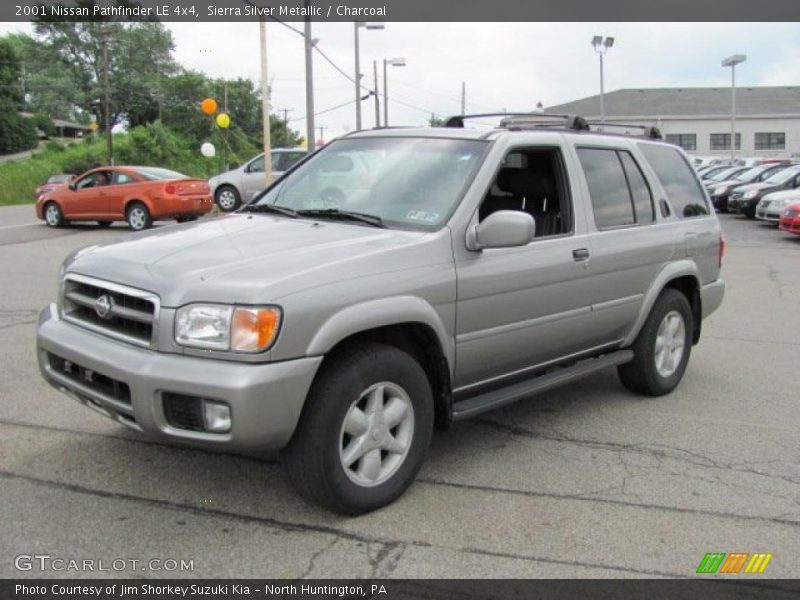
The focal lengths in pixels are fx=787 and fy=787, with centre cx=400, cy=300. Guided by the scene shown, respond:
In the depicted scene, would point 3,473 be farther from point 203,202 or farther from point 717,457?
point 203,202

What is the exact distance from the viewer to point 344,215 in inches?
167

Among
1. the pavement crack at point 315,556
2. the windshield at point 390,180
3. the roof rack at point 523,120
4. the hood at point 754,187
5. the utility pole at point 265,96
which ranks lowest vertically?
the pavement crack at point 315,556

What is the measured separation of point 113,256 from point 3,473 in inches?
51.7

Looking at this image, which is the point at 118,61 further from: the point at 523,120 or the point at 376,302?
the point at 376,302

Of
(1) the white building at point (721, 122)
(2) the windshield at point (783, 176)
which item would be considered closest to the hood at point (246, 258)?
(2) the windshield at point (783, 176)

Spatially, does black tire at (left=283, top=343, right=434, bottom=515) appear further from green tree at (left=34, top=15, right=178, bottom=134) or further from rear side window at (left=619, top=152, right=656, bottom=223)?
green tree at (left=34, top=15, right=178, bottom=134)

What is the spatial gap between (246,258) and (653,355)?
127 inches

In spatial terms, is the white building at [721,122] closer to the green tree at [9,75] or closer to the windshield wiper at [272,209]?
the green tree at [9,75]

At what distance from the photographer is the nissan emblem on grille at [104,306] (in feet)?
11.7

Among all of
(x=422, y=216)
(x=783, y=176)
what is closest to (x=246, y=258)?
(x=422, y=216)

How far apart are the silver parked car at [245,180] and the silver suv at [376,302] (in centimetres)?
1660

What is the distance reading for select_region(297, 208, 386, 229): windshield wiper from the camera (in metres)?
4.11

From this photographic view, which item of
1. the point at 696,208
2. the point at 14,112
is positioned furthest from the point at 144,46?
the point at 696,208

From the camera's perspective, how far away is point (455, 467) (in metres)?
4.30
